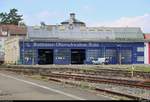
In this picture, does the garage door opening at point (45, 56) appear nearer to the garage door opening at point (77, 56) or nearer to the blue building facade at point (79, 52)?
the blue building facade at point (79, 52)

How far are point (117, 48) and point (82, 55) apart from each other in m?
7.51

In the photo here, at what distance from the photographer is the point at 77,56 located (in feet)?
309

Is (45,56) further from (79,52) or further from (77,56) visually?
(79,52)

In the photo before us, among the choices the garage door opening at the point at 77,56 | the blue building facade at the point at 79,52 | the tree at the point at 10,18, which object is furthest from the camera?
the tree at the point at 10,18

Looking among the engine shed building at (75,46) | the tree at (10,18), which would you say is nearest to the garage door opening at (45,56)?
the engine shed building at (75,46)

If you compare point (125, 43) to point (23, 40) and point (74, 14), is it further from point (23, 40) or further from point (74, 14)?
point (74, 14)

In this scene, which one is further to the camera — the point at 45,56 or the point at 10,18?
the point at 10,18

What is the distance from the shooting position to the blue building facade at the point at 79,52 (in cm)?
9038

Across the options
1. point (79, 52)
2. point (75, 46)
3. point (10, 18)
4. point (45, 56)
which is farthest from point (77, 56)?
point (10, 18)

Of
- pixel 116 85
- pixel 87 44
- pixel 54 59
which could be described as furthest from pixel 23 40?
pixel 116 85

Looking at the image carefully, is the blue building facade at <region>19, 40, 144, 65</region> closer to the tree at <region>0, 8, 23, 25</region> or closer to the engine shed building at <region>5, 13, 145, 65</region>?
the engine shed building at <region>5, 13, 145, 65</region>

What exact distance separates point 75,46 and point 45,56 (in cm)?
655

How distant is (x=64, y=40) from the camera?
91938 mm

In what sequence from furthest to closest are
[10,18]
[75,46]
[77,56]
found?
1. [10,18]
2. [77,56]
3. [75,46]
